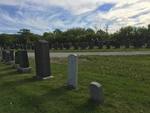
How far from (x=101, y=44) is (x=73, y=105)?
42.1 m

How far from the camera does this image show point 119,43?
48.3 metres

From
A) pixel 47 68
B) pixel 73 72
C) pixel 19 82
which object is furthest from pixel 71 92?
pixel 19 82

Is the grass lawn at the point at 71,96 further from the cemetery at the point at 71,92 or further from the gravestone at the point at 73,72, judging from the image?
the gravestone at the point at 73,72

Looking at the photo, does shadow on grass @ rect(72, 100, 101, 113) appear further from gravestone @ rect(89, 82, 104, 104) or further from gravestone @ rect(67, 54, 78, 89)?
gravestone @ rect(67, 54, 78, 89)

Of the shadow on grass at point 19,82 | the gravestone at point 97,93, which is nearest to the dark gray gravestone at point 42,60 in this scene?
the shadow on grass at point 19,82

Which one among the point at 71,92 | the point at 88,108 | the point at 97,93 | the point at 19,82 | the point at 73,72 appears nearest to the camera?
the point at 88,108

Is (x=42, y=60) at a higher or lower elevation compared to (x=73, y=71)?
higher

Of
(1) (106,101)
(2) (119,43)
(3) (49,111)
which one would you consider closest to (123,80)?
(1) (106,101)

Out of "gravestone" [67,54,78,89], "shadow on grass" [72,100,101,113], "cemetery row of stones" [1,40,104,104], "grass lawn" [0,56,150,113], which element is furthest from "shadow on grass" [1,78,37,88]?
"shadow on grass" [72,100,101,113]

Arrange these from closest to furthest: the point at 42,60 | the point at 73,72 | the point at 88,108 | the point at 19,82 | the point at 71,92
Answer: the point at 88,108, the point at 71,92, the point at 73,72, the point at 19,82, the point at 42,60

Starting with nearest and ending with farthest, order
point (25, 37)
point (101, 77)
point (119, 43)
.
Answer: point (101, 77) < point (119, 43) < point (25, 37)

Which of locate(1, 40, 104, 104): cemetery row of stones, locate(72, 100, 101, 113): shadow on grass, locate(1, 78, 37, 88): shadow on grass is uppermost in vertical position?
locate(1, 40, 104, 104): cemetery row of stones

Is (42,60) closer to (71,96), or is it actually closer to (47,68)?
(47,68)

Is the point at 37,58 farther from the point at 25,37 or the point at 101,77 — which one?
the point at 25,37
